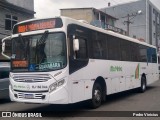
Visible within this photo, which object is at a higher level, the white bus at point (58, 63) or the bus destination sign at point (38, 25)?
the bus destination sign at point (38, 25)

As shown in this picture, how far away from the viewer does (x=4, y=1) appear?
1061 inches

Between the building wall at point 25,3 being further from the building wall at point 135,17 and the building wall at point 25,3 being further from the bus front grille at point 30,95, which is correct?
the building wall at point 135,17

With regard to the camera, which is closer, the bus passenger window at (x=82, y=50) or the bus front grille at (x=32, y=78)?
the bus front grille at (x=32, y=78)

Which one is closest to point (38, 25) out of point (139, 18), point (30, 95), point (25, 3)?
point (30, 95)

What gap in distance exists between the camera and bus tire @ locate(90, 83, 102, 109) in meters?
11.1

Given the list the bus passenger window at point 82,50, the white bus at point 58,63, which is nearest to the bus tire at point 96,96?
the white bus at point 58,63

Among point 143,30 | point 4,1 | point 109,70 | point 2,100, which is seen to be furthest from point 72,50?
point 143,30

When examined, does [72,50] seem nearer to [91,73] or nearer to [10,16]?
[91,73]

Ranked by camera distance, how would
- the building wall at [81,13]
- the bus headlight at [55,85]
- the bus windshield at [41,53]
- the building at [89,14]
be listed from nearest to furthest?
the bus headlight at [55,85]
the bus windshield at [41,53]
the building at [89,14]
the building wall at [81,13]

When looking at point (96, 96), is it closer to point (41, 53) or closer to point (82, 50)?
point (82, 50)

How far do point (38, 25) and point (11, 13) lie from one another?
19.2 meters

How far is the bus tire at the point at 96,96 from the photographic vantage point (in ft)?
36.6

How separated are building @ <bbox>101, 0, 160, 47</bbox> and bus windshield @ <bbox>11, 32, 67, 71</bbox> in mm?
49436

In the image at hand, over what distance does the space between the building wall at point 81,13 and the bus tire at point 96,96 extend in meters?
34.2
